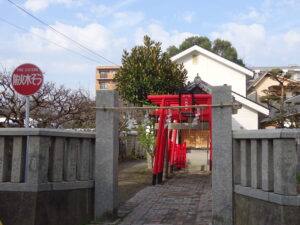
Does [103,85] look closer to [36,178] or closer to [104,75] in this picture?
[104,75]

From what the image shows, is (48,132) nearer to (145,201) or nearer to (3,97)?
(145,201)

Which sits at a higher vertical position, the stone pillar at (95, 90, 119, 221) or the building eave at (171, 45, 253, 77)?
the building eave at (171, 45, 253, 77)

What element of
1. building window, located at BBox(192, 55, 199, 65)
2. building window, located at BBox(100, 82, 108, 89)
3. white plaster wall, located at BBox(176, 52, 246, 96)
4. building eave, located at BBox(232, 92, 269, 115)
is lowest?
building eave, located at BBox(232, 92, 269, 115)

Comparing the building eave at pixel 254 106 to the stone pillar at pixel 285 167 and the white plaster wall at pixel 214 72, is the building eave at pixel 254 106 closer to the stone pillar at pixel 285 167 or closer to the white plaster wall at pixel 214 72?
the white plaster wall at pixel 214 72

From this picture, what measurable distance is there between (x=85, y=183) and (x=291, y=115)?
916 cm

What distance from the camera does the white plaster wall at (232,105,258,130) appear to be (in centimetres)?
1800

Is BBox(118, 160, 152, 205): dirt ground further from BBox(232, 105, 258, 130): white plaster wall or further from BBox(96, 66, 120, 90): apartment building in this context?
BBox(96, 66, 120, 90): apartment building

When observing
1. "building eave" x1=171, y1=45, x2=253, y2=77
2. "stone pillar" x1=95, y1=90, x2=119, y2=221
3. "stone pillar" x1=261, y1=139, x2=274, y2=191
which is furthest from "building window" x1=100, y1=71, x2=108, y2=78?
"stone pillar" x1=261, y1=139, x2=274, y2=191

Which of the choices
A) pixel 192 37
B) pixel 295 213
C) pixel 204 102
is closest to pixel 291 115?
pixel 204 102

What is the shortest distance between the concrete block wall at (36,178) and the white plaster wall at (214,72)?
1773 centimetres

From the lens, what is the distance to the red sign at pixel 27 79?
20.5ft

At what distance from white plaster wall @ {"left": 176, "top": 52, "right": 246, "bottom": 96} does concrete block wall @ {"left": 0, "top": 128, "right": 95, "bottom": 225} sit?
17.7 meters

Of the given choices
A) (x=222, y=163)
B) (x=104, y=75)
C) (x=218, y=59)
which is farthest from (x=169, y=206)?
(x=104, y=75)

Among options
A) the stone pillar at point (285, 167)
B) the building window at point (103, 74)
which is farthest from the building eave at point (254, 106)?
the building window at point (103, 74)
